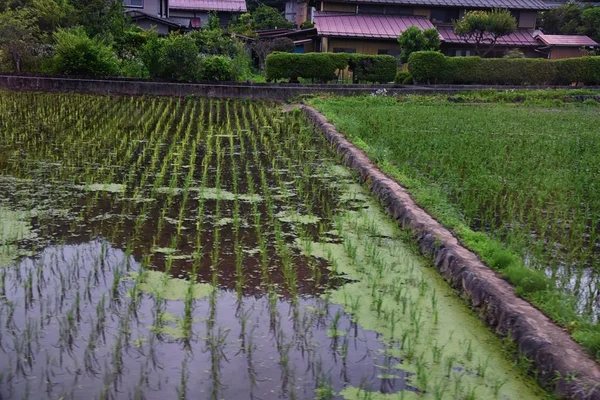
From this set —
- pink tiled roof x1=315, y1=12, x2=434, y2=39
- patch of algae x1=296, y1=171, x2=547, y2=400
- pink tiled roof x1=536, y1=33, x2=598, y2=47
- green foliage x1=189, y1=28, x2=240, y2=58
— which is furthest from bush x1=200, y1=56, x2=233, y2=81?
pink tiled roof x1=536, y1=33, x2=598, y2=47

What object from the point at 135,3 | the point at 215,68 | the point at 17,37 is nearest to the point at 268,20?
the point at 135,3

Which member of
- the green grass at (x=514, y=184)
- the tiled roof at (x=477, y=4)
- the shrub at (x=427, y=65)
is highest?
the tiled roof at (x=477, y=4)

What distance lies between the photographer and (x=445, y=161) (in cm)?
879

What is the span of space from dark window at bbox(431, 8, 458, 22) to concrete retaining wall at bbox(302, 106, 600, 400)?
25593 mm

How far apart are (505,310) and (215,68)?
17269 millimetres

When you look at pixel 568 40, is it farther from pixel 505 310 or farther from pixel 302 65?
pixel 505 310

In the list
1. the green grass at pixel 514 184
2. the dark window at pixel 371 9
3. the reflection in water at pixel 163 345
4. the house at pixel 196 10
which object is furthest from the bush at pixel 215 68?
the reflection in water at pixel 163 345

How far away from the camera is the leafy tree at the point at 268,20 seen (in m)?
36.5

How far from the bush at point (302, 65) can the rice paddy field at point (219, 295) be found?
13.6m

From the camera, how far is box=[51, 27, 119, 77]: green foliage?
18719 mm

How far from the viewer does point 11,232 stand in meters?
5.47

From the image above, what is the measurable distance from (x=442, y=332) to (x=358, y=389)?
34.8 inches

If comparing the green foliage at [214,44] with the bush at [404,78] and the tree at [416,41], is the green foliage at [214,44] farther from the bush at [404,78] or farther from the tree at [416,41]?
the tree at [416,41]

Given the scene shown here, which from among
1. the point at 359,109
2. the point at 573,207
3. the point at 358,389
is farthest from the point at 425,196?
the point at 359,109
